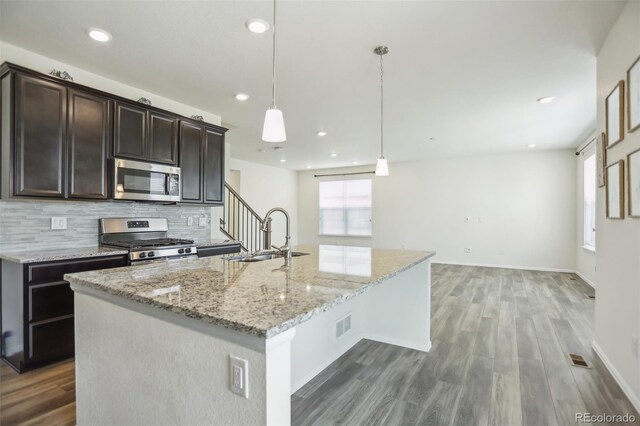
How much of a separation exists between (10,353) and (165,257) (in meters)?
1.28

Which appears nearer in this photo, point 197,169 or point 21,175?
point 21,175

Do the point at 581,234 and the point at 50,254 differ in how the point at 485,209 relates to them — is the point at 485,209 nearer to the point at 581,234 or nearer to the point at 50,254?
the point at 581,234

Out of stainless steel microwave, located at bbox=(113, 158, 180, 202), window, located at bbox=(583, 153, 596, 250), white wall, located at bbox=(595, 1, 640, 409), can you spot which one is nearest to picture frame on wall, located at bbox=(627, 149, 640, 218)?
white wall, located at bbox=(595, 1, 640, 409)

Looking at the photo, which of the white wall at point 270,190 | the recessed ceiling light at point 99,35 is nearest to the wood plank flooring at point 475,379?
the recessed ceiling light at point 99,35

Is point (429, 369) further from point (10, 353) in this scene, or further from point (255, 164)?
point (255, 164)

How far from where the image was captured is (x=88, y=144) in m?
2.78

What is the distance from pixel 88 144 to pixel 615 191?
418 cm

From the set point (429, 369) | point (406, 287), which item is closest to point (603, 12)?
point (406, 287)

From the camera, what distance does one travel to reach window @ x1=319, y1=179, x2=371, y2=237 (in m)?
8.76

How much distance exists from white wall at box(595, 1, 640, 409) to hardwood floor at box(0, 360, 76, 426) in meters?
3.43

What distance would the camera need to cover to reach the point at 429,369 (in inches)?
95.7

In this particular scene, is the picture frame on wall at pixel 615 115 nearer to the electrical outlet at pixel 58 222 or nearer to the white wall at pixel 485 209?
Result: the electrical outlet at pixel 58 222

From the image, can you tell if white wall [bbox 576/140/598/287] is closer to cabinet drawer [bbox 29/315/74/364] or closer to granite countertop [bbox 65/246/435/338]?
granite countertop [bbox 65/246/435/338]

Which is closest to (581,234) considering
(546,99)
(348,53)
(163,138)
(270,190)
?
(546,99)
